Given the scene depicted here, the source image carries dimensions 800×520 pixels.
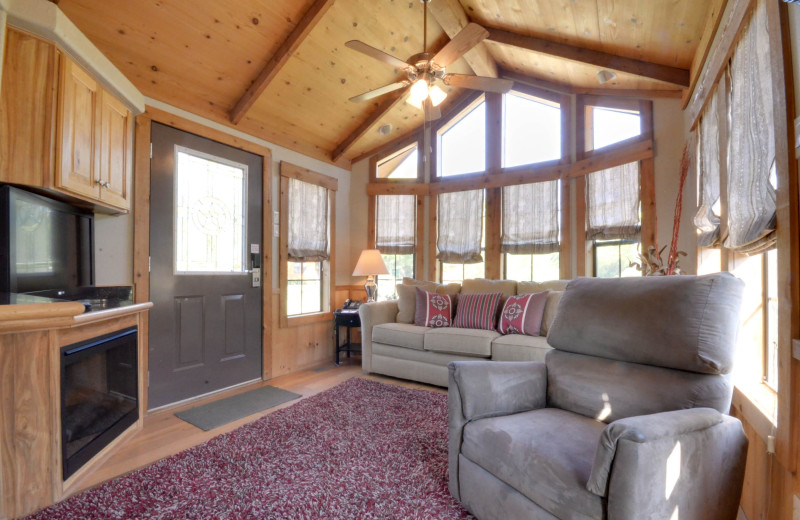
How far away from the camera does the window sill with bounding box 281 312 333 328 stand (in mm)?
3882

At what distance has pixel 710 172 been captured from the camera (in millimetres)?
2127

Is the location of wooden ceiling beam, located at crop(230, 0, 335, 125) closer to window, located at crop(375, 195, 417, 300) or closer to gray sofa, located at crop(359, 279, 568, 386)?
window, located at crop(375, 195, 417, 300)

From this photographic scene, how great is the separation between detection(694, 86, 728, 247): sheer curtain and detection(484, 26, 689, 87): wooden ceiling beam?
520 millimetres

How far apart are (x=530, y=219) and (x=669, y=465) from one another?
3.37 metres

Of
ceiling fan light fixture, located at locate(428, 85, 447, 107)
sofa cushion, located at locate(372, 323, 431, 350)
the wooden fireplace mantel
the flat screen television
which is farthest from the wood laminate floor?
ceiling fan light fixture, located at locate(428, 85, 447, 107)

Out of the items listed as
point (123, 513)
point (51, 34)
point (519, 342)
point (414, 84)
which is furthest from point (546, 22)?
point (123, 513)

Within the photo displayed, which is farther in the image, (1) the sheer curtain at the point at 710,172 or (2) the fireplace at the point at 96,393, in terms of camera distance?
(1) the sheer curtain at the point at 710,172

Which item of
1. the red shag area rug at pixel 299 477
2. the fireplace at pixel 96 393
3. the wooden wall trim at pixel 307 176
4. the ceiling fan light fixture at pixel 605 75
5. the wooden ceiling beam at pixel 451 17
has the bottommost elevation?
the red shag area rug at pixel 299 477

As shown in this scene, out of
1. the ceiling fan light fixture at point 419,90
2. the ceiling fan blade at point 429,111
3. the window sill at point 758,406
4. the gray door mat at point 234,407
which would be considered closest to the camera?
the window sill at point 758,406

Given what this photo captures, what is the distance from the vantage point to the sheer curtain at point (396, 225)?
15.9ft

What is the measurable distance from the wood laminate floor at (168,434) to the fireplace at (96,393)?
0.32 feet

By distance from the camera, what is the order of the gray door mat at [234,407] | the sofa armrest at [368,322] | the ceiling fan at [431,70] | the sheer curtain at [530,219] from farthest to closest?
1. the sheer curtain at [530,219]
2. the sofa armrest at [368,322]
3. the gray door mat at [234,407]
4. the ceiling fan at [431,70]

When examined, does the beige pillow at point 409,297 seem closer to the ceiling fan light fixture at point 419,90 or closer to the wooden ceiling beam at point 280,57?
the ceiling fan light fixture at point 419,90

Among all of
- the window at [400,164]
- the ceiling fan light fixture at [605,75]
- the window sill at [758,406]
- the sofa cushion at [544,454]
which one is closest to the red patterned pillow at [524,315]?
the window sill at [758,406]
